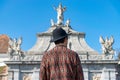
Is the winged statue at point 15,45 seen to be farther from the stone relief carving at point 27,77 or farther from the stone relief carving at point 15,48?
the stone relief carving at point 27,77

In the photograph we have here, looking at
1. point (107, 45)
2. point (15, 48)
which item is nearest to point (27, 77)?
point (15, 48)

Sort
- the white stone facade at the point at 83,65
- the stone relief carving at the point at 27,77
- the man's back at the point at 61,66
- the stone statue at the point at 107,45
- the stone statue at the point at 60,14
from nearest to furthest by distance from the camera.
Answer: the man's back at the point at 61,66 → the white stone facade at the point at 83,65 → the stone relief carving at the point at 27,77 → the stone statue at the point at 107,45 → the stone statue at the point at 60,14

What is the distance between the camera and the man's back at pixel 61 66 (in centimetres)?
530

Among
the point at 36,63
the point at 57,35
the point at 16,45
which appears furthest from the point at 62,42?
the point at 16,45

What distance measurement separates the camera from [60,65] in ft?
17.6

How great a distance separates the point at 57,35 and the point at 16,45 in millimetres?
25209

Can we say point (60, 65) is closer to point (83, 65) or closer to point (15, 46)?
point (83, 65)

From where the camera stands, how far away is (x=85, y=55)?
94.2ft

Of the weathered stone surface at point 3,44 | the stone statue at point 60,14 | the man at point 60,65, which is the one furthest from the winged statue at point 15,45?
the man at point 60,65

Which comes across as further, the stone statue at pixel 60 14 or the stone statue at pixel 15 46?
the stone statue at pixel 60 14

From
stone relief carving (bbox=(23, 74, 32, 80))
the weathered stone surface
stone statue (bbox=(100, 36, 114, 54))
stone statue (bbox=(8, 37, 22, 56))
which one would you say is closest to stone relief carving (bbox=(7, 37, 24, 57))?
stone statue (bbox=(8, 37, 22, 56))

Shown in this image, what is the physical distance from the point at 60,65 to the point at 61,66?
0.03 meters

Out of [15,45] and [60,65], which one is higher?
[15,45]

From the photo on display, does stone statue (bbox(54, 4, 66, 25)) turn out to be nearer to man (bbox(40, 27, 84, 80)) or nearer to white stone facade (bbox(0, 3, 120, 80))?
white stone facade (bbox(0, 3, 120, 80))
